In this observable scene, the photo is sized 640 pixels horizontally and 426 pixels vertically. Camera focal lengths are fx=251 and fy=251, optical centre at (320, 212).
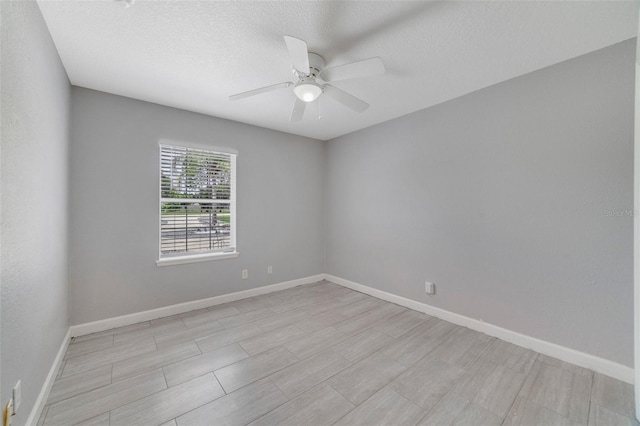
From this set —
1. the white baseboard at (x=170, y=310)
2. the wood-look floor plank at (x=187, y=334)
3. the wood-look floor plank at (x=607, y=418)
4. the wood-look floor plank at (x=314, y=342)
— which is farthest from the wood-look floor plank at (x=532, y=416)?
the white baseboard at (x=170, y=310)

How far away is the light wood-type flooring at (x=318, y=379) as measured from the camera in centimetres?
156

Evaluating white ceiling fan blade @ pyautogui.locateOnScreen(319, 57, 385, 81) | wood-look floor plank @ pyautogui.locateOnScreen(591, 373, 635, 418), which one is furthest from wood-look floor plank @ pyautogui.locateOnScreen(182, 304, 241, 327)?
wood-look floor plank @ pyautogui.locateOnScreen(591, 373, 635, 418)

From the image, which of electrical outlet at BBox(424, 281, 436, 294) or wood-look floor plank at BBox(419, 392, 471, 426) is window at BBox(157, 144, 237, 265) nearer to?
electrical outlet at BBox(424, 281, 436, 294)

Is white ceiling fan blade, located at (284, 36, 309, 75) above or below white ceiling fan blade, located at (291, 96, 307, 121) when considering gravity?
above

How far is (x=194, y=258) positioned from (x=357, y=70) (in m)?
2.85

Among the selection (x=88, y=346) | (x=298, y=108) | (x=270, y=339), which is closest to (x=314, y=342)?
(x=270, y=339)

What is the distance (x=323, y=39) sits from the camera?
184 centimetres

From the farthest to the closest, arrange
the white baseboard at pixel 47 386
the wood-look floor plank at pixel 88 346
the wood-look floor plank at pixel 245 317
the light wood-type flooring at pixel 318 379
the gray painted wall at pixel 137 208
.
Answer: the wood-look floor plank at pixel 245 317
the gray painted wall at pixel 137 208
the wood-look floor plank at pixel 88 346
the light wood-type flooring at pixel 318 379
the white baseboard at pixel 47 386

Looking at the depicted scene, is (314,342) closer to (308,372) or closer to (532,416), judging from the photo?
(308,372)

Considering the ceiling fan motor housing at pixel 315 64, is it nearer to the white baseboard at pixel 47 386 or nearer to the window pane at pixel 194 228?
the window pane at pixel 194 228

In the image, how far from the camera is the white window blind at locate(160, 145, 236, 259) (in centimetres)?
309

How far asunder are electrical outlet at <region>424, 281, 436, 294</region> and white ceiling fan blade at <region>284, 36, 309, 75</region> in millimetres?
2653

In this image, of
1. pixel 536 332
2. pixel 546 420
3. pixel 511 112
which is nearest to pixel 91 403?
pixel 546 420

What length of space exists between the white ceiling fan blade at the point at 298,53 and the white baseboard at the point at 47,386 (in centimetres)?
262
